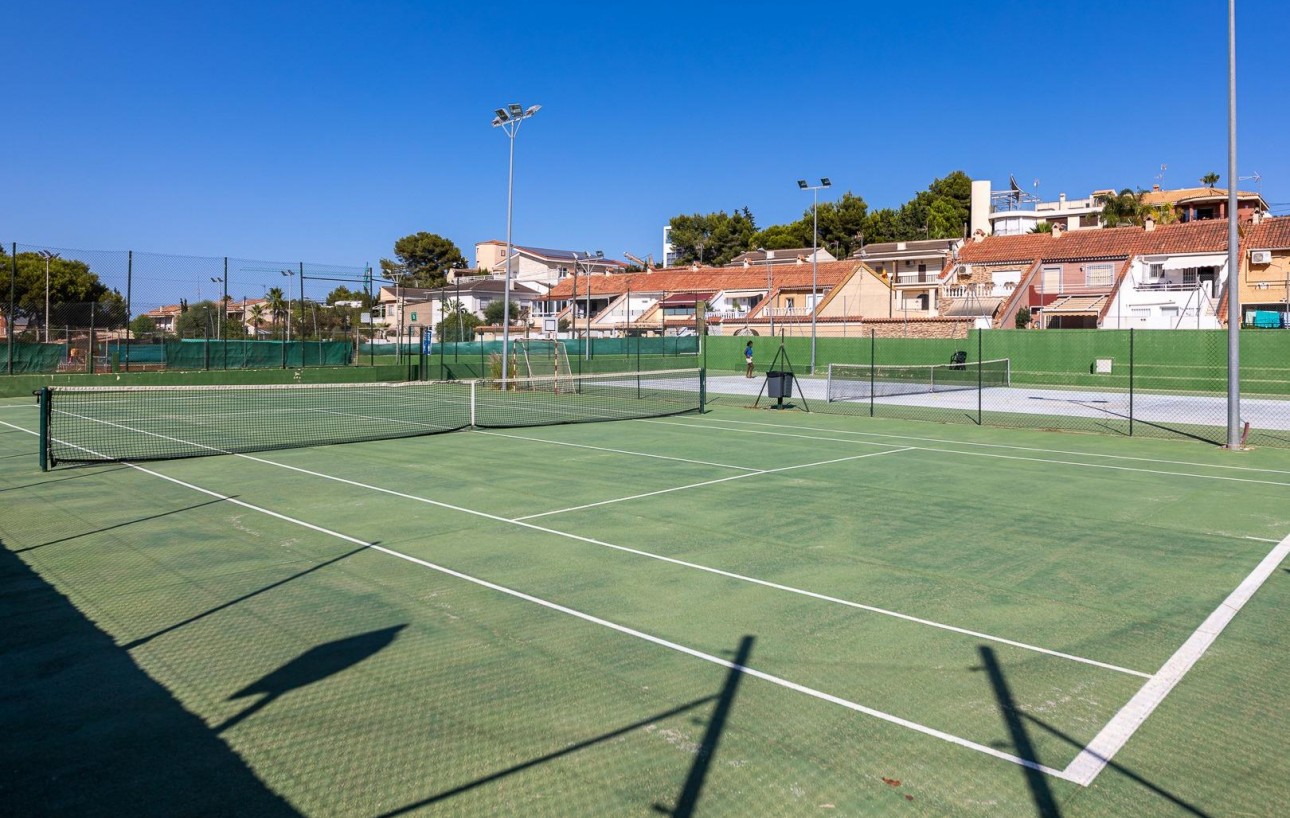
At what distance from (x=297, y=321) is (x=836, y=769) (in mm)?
63716

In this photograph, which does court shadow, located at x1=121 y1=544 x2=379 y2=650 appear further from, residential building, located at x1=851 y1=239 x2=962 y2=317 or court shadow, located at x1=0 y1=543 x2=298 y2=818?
residential building, located at x1=851 y1=239 x2=962 y2=317

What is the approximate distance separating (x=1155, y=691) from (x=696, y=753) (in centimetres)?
338

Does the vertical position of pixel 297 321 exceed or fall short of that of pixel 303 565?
it exceeds it

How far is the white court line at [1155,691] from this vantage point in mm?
5270

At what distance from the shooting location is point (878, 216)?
345ft

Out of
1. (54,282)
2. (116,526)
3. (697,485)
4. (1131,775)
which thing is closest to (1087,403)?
(697,485)

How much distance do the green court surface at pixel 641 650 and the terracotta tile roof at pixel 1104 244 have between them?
4792 centimetres

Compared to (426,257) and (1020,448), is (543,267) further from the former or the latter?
(1020,448)

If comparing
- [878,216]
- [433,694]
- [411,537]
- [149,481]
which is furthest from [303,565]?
[878,216]

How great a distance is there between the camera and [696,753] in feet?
17.6

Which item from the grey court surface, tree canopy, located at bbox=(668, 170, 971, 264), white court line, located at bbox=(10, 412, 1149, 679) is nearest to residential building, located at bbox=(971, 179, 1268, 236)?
tree canopy, located at bbox=(668, 170, 971, 264)

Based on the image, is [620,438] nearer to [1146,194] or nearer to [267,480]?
[267,480]

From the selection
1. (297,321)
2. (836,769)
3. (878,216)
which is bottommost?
(836,769)

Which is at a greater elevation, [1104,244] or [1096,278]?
[1104,244]
